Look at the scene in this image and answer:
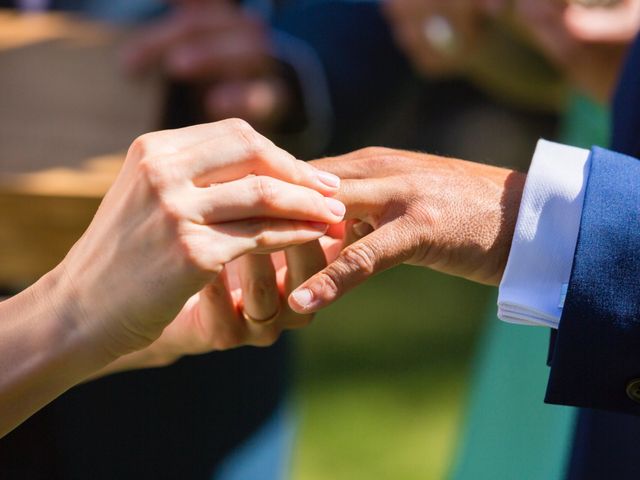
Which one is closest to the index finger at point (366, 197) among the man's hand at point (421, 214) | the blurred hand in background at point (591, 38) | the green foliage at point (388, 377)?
the man's hand at point (421, 214)

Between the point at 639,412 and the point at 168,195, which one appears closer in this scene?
the point at 168,195

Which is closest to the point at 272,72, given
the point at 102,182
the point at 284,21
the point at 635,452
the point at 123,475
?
the point at 284,21

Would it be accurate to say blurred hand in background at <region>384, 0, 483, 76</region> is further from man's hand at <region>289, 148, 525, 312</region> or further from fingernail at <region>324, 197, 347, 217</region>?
fingernail at <region>324, 197, 347, 217</region>

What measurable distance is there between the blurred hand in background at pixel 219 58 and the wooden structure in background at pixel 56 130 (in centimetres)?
9

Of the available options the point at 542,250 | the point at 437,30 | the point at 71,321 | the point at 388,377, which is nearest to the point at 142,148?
the point at 71,321

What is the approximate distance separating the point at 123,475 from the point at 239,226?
1.24 meters

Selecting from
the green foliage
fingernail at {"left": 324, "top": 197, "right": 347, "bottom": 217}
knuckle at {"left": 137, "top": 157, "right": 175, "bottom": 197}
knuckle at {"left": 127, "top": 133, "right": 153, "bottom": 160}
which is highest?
knuckle at {"left": 127, "top": 133, "right": 153, "bottom": 160}

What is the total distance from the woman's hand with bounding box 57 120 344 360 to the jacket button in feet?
1.00

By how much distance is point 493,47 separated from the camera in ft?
7.50

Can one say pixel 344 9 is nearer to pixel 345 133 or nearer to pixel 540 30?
pixel 345 133

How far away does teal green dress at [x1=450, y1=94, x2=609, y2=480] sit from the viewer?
1543mm

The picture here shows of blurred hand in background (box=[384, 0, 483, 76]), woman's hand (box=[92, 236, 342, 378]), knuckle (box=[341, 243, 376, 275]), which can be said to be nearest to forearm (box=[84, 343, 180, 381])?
woman's hand (box=[92, 236, 342, 378])

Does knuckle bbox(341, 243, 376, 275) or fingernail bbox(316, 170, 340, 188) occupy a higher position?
fingernail bbox(316, 170, 340, 188)

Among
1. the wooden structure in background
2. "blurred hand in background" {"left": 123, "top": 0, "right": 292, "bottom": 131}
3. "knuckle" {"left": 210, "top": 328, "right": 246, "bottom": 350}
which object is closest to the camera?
"knuckle" {"left": 210, "top": 328, "right": 246, "bottom": 350}
